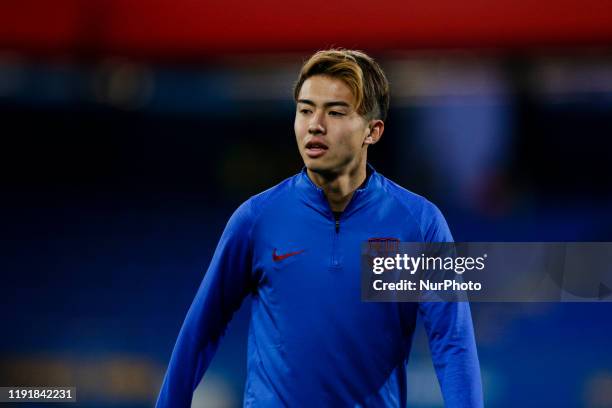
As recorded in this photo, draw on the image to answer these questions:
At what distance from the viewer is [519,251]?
2.59 m

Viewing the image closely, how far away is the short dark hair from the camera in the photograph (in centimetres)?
211

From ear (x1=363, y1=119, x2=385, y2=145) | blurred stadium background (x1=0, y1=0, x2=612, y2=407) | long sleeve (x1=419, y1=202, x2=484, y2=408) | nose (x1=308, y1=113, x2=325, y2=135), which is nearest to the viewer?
long sleeve (x1=419, y1=202, x2=484, y2=408)

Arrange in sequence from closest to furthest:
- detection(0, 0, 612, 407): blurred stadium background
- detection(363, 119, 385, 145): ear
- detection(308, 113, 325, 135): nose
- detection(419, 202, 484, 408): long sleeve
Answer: detection(419, 202, 484, 408): long sleeve < detection(308, 113, 325, 135): nose < detection(363, 119, 385, 145): ear < detection(0, 0, 612, 407): blurred stadium background

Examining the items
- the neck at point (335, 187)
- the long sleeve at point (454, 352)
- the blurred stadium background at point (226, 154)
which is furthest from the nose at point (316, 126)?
the blurred stadium background at point (226, 154)

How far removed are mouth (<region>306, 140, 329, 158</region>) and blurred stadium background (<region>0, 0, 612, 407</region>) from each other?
3.66 feet

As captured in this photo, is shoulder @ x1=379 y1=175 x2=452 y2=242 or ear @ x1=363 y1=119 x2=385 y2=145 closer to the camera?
shoulder @ x1=379 y1=175 x2=452 y2=242

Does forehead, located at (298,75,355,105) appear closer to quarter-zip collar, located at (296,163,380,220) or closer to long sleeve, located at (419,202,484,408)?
quarter-zip collar, located at (296,163,380,220)

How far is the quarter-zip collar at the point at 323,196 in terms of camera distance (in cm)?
211

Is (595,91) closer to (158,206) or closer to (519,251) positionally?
(519,251)

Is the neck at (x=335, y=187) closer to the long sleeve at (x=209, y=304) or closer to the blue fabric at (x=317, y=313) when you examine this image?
the blue fabric at (x=317, y=313)

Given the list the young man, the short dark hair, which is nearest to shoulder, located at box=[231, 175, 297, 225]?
the young man

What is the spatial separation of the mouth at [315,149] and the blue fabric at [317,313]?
3.7 inches

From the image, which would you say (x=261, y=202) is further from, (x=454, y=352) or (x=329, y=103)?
(x=454, y=352)

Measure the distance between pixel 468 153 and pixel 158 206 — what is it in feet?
6.33
